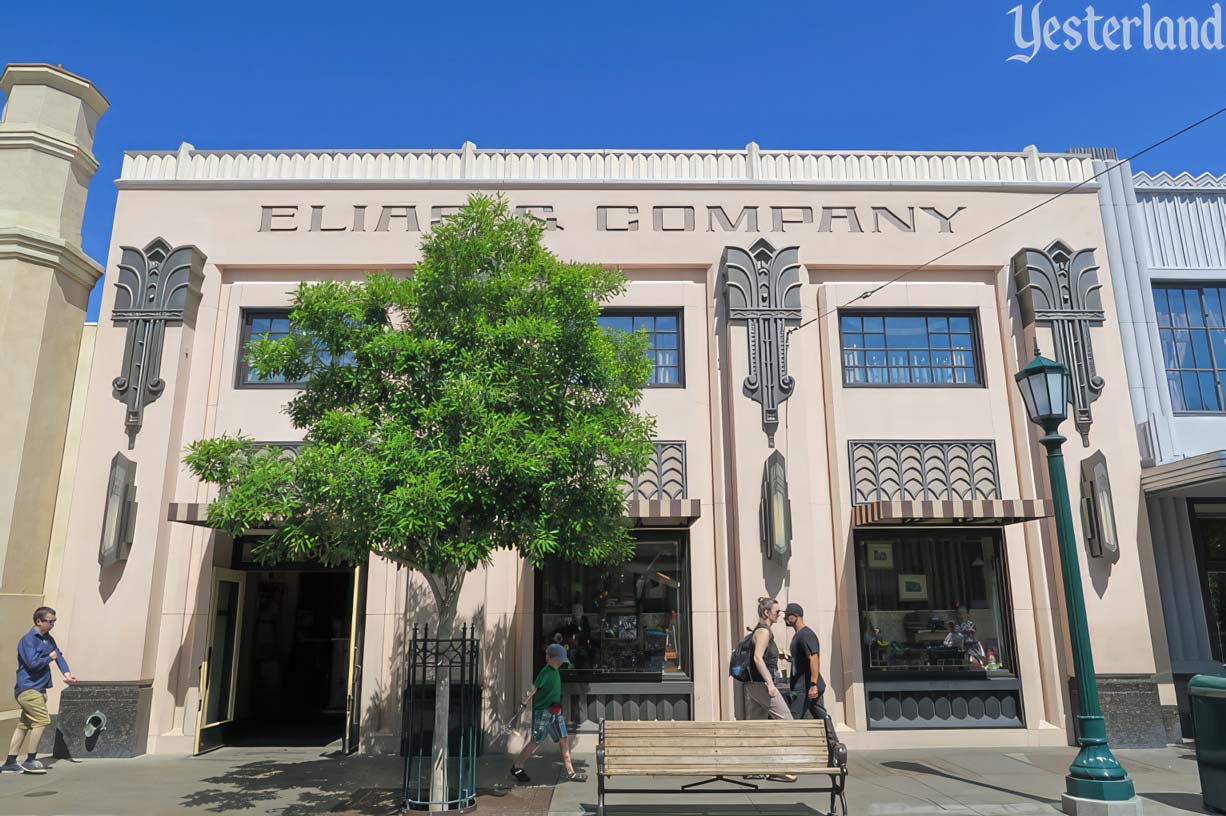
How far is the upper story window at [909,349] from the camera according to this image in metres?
12.3

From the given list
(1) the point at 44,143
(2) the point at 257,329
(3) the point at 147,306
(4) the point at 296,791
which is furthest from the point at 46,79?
(4) the point at 296,791

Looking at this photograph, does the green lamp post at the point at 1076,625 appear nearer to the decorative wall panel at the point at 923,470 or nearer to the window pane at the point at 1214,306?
the decorative wall panel at the point at 923,470

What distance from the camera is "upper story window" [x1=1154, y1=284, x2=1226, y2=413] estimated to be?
12.3 meters

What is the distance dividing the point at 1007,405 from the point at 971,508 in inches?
94.1

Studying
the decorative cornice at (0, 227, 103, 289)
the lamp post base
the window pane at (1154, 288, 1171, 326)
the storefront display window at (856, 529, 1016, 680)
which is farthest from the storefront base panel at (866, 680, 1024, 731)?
the decorative cornice at (0, 227, 103, 289)

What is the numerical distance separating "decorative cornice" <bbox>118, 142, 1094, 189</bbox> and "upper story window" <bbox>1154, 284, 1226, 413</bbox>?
2.46 meters

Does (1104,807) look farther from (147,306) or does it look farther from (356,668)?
(147,306)

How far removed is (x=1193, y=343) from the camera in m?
12.5

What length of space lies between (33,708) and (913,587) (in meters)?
11.4

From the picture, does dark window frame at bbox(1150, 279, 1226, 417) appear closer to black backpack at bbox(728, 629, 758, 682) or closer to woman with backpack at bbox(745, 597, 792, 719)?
woman with backpack at bbox(745, 597, 792, 719)

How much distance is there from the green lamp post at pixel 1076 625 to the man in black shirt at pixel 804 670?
97.0 inches

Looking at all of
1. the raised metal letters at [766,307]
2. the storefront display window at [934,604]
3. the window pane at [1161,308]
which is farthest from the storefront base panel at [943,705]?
the window pane at [1161,308]

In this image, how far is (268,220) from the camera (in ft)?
41.2

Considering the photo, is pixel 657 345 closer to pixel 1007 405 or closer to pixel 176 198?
pixel 1007 405
